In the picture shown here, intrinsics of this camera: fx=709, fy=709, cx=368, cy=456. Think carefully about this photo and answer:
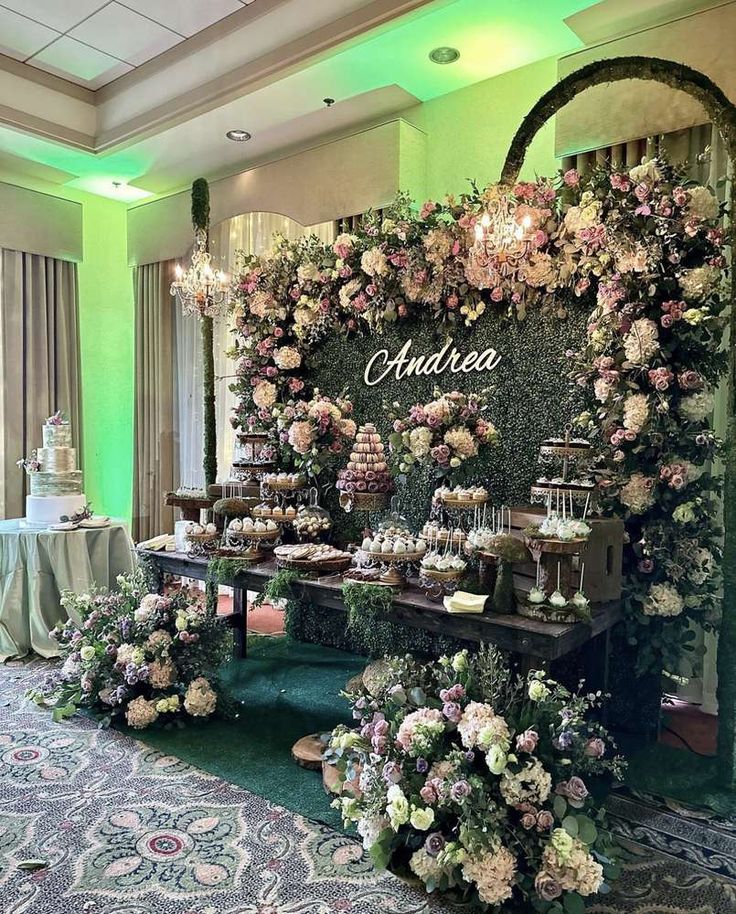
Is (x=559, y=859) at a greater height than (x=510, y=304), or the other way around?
(x=510, y=304)

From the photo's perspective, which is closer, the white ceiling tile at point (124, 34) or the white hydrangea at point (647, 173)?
the white hydrangea at point (647, 173)

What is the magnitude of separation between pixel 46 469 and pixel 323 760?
3454 millimetres

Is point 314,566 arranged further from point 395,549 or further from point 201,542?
point 201,542

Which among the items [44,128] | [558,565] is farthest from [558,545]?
[44,128]

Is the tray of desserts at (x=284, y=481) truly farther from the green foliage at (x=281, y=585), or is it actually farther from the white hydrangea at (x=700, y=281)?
A: the white hydrangea at (x=700, y=281)

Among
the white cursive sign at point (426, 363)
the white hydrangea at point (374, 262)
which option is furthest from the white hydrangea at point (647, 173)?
the white hydrangea at point (374, 262)

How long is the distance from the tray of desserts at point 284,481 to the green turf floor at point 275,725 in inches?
45.5

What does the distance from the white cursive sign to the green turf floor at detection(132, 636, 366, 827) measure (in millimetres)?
1835

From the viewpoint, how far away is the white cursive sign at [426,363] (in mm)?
3824

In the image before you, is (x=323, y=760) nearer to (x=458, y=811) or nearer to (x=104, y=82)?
(x=458, y=811)

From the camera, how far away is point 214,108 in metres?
4.95

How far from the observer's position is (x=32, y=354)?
255 inches

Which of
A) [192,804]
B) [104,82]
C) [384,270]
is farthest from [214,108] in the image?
[192,804]

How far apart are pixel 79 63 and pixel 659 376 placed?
480cm
